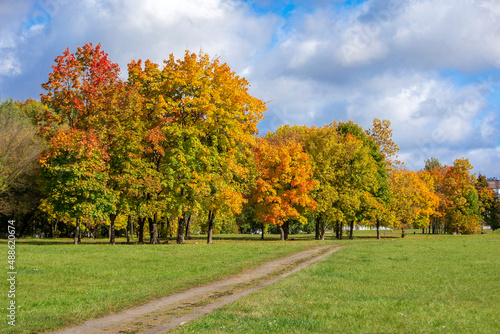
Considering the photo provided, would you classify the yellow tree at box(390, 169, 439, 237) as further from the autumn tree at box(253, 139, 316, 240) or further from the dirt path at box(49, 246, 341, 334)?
the dirt path at box(49, 246, 341, 334)

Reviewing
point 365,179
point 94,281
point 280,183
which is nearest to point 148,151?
point 280,183

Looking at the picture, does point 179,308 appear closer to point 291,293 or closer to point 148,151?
point 291,293

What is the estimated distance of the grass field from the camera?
A: 1040cm

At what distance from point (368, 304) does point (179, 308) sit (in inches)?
223

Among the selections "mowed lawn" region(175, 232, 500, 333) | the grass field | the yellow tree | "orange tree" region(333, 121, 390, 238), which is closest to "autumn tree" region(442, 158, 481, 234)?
the yellow tree

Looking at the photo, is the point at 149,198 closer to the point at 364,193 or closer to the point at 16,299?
the point at 16,299

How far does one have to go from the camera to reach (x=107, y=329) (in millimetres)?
10391

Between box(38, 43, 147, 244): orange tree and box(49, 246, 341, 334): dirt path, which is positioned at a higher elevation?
box(38, 43, 147, 244): orange tree

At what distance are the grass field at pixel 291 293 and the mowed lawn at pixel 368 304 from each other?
0.09 ft

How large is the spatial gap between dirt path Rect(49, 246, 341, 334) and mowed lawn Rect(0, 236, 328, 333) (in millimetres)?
594

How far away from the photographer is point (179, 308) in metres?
12.9

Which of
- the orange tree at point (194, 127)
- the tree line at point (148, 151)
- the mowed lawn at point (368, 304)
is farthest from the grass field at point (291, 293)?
the orange tree at point (194, 127)

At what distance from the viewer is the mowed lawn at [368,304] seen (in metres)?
10.0

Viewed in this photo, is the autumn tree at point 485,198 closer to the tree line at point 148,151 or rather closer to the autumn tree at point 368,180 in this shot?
the autumn tree at point 368,180
